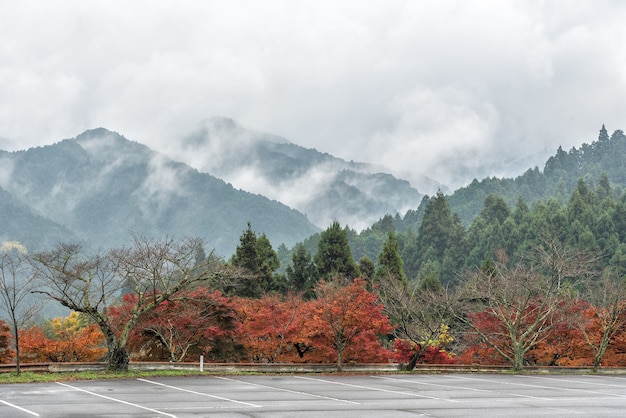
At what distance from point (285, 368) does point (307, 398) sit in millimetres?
10274

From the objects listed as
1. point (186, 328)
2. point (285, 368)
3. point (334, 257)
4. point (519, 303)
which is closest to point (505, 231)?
point (334, 257)

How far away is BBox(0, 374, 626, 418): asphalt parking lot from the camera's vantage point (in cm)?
1703

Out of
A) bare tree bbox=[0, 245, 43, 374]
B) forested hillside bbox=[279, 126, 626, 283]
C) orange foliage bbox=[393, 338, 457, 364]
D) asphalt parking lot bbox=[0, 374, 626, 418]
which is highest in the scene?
forested hillside bbox=[279, 126, 626, 283]

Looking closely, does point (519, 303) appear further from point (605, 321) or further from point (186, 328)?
point (186, 328)

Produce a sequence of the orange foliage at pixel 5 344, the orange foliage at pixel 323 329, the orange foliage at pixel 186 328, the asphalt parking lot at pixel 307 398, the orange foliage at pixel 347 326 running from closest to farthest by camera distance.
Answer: the asphalt parking lot at pixel 307 398, the orange foliage at pixel 347 326, the orange foliage at pixel 323 329, the orange foliage at pixel 5 344, the orange foliage at pixel 186 328

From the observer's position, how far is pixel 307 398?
20297mm

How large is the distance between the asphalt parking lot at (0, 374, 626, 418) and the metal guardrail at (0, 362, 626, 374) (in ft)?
7.03

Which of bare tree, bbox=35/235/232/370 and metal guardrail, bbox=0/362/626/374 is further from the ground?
bare tree, bbox=35/235/232/370

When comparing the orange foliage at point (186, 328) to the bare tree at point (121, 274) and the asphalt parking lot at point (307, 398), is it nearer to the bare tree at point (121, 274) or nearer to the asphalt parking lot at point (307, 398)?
the bare tree at point (121, 274)

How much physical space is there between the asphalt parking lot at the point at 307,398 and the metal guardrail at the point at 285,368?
2144mm

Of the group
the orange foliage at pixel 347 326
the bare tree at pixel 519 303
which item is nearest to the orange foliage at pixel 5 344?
the orange foliage at pixel 347 326

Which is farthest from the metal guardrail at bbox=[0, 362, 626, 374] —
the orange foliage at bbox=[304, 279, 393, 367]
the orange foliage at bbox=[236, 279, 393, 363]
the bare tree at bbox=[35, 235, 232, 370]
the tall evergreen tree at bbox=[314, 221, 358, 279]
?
the tall evergreen tree at bbox=[314, 221, 358, 279]

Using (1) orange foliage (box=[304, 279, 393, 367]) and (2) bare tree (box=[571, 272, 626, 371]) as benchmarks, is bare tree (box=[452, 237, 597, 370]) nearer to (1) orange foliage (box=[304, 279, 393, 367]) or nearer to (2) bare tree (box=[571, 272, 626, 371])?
(2) bare tree (box=[571, 272, 626, 371])

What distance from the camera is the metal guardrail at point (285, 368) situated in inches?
1040
